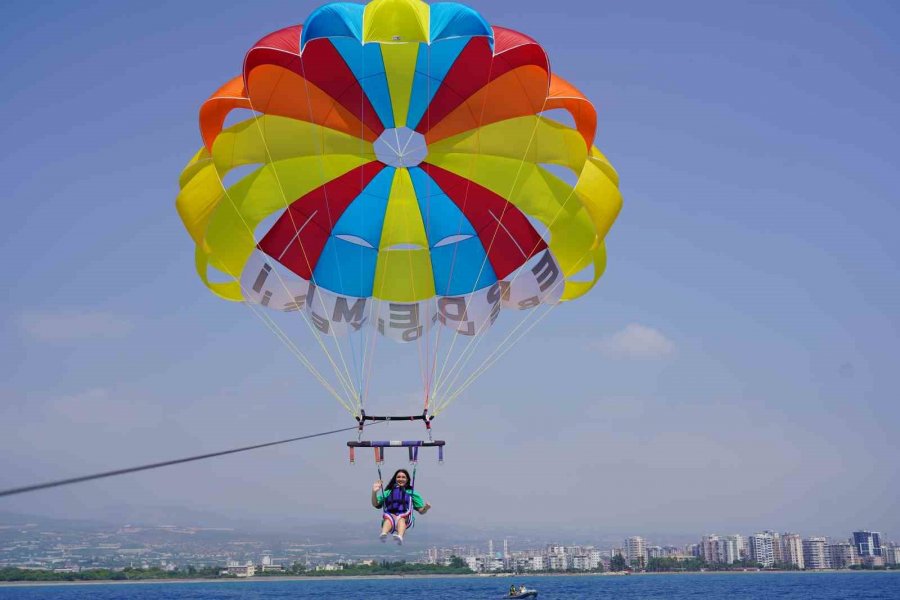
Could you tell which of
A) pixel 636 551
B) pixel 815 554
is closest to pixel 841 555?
pixel 815 554

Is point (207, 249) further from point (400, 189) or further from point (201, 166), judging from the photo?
point (400, 189)

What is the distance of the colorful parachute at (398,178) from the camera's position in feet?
38.1

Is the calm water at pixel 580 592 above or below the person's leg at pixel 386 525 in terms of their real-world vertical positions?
below

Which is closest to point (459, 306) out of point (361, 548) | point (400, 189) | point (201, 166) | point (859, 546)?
point (400, 189)

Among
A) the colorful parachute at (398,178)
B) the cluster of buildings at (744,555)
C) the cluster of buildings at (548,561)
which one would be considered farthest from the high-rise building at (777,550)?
the colorful parachute at (398,178)

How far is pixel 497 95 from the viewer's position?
40.1 feet

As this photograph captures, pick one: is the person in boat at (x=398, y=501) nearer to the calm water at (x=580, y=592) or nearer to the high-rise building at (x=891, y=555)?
the calm water at (x=580, y=592)

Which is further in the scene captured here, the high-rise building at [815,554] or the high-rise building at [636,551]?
the high-rise building at [636,551]

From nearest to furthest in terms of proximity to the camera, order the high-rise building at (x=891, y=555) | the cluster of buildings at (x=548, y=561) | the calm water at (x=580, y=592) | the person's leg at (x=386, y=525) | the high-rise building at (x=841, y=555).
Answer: the person's leg at (x=386, y=525) < the calm water at (x=580, y=592) < the high-rise building at (x=841, y=555) < the high-rise building at (x=891, y=555) < the cluster of buildings at (x=548, y=561)

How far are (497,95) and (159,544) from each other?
16237 centimetres

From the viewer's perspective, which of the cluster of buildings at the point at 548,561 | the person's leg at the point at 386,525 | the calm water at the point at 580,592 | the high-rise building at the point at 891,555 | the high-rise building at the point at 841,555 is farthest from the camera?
the cluster of buildings at the point at 548,561

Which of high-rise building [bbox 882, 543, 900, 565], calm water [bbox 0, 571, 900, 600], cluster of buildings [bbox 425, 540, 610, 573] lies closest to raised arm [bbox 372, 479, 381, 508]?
calm water [bbox 0, 571, 900, 600]

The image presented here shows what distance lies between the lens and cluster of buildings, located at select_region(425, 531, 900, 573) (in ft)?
429

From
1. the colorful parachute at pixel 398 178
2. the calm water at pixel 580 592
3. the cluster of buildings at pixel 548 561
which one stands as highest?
the colorful parachute at pixel 398 178
